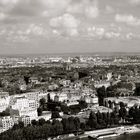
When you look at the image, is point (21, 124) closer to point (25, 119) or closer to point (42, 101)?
point (25, 119)

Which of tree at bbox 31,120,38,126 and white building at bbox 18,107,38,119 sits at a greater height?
white building at bbox 18,107,38,119

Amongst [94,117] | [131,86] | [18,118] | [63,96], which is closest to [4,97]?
[63,96]

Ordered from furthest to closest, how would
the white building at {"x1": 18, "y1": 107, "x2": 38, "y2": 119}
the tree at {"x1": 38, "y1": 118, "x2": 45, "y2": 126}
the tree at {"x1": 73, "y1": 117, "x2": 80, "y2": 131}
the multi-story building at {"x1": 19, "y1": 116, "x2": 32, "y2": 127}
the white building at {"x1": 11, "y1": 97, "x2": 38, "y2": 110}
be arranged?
the white building at {"x1": 11, "y1": 97, "x2": 38, "y2": 110}
the white building at {"x1": 18, "y1": 107, "x2": 38, "y2": 119}
the multi-story building at {"x1": 19, "y1": 116, "x2": 32, "y2": 127}
the tree at {"x1": 38, "y1": 118, "x2": 45, "y2": 126}
the tree at {"x1": 73, "y1": 117, "x2": 80, "y2": 131}

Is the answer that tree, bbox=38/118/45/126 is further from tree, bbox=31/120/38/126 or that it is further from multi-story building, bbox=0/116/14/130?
multi-story building, bbox=0/116/14/130

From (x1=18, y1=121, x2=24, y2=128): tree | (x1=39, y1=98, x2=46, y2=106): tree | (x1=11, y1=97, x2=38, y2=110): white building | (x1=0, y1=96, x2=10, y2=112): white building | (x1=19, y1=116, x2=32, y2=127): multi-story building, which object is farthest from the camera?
(x1=39, y1=98, x2=46, y2=106): tree

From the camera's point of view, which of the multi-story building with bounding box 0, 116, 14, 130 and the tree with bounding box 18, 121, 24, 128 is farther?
the multi-story building with bounding box 0, 116, 14, 130

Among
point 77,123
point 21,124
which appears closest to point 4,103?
point 21,124

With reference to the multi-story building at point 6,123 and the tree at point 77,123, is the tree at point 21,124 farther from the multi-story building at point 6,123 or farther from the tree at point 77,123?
the tree at point 77,123

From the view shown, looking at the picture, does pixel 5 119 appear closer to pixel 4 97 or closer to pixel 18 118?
pixel 18 118

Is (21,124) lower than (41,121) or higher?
lower

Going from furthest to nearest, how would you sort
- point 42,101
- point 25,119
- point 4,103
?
point 42,101
point 4,103
point 25,119

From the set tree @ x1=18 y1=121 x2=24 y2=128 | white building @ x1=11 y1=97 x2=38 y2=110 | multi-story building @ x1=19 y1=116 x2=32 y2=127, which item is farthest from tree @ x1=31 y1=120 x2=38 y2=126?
white building @ x1=11 y1=97 x2=38 y2=110
